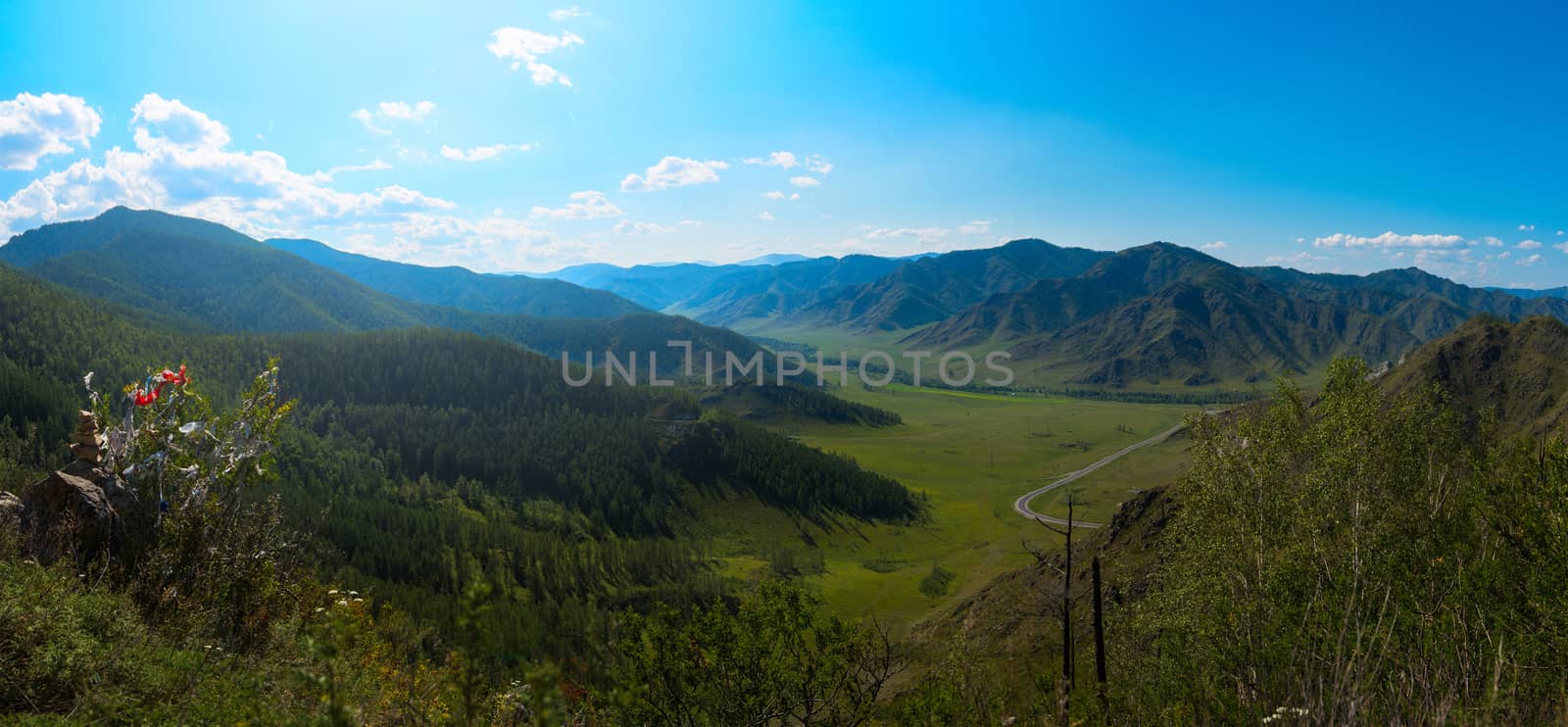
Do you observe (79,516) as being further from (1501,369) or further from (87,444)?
(1501,369)

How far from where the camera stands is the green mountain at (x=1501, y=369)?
10944 centimetres

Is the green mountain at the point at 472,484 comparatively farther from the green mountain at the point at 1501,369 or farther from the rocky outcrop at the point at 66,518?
the green mountain at the point at 1501,369

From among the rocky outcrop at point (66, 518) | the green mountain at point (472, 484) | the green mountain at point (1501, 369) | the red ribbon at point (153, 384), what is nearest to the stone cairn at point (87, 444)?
the rocky outcrop at point (66, 518)

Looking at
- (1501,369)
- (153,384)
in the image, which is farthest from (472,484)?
(1501,369)

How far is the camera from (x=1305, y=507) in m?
29.9

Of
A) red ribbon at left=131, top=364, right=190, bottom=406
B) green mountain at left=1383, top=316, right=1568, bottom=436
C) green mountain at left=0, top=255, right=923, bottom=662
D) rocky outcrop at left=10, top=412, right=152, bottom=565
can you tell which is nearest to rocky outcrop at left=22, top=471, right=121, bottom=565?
rocky outcrop at left=10, top=412, right=152, bottom=565

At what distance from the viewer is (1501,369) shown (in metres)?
121

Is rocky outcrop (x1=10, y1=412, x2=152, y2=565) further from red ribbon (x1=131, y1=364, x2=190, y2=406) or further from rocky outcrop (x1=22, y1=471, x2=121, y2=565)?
red ribbon (x1=131, y1=364, x2=190, y2=406)

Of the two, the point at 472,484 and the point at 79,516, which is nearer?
the point at 79,516

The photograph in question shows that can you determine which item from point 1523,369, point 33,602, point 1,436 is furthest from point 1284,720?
point 1,436

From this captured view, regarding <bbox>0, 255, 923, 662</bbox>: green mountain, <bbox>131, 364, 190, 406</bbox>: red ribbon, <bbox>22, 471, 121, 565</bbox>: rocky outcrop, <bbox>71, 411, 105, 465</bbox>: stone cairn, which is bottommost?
<bbox>0, 255, 923, 662</bbox>: green mountain

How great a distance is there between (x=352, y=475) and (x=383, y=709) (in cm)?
16768

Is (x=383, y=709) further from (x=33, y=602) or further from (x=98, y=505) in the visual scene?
(x=98, y=505)

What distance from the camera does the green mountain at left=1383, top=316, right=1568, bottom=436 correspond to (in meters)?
109
